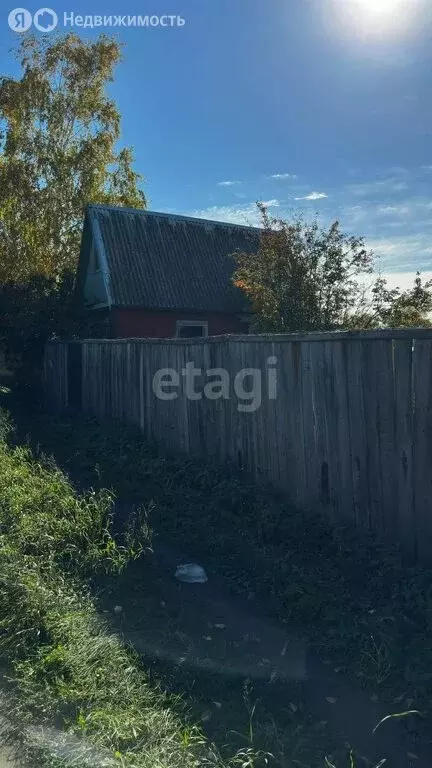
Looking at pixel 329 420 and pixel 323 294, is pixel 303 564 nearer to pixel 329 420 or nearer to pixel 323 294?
pixel 329 420

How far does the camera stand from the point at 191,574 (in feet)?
15.8

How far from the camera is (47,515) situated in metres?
5.42

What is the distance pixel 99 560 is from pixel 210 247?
13.9m

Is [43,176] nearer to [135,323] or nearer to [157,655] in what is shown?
[135,323]

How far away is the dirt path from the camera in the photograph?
10.0ft

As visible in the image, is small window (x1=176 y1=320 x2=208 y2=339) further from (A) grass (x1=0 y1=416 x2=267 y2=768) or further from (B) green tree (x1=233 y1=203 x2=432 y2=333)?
(A) grass (x1=0 y1=416 x2=267 y2=768)

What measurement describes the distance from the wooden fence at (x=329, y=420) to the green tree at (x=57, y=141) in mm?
15779

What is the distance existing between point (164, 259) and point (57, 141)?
30.9 ft

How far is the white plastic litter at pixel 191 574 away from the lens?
188 inches

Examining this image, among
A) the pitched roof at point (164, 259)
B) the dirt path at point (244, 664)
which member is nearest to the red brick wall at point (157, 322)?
the pitched roof at point (164, 259)

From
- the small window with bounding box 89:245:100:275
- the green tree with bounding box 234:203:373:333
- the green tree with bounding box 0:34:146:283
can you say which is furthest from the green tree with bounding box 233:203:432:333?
the green tree with bounding box 0:34:146:283

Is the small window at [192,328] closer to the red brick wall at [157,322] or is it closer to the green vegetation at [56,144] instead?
the red brick wall at [157,322]

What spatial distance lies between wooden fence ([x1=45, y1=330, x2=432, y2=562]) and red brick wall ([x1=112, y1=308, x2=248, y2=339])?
7.36m

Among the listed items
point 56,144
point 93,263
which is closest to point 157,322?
point 93,263
